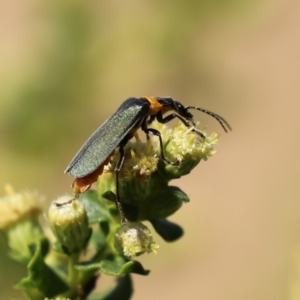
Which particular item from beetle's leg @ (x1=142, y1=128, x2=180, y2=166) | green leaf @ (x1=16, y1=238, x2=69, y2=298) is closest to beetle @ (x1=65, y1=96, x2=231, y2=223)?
beetle's leg @ (x1=142, y1=128, x2=180, y2=166)

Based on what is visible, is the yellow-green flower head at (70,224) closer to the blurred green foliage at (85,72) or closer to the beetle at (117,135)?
the beetle at (117,135)

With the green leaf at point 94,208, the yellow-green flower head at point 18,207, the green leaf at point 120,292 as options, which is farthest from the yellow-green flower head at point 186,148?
the yellow-green flower head at point 18,207

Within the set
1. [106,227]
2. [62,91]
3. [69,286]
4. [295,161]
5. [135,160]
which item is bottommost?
[69,286]

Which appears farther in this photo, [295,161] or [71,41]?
[295,161]

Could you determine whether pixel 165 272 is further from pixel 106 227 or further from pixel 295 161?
pixel 106 227

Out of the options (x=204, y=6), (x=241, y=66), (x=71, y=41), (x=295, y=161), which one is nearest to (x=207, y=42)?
(x=241, y=66)

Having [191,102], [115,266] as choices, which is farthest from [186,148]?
[191,102]
